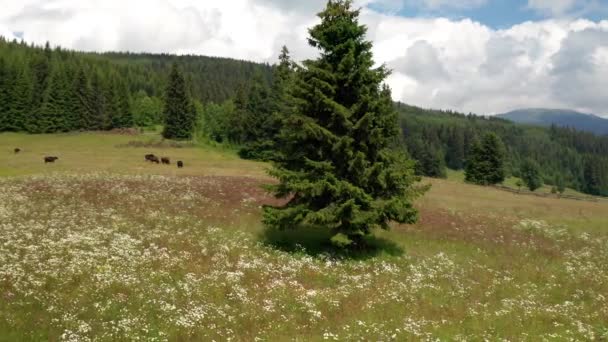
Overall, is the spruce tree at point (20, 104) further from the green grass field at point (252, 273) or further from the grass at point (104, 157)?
the green grass field at point (252, 273)

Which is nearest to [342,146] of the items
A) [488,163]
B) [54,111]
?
[488,163]

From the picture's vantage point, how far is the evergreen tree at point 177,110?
97.9m

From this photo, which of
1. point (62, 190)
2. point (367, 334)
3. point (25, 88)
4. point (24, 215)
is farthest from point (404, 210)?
point (25, 88)

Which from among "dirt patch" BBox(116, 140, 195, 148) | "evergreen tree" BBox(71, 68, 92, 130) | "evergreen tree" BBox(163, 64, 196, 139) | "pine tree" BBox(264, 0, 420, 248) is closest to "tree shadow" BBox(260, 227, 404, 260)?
"pine tree" BBox(264, 0, 420, 248)

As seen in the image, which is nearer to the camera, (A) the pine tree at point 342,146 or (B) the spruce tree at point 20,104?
(A) the pine tree at point 342,146

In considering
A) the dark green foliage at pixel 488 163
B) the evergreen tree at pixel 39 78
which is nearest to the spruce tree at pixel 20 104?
the evergreen tree at pixel 39 78

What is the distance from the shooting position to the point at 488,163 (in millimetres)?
97625

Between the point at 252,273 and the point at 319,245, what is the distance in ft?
22.6

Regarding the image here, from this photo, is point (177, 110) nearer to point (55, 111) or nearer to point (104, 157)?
point (55, 111)

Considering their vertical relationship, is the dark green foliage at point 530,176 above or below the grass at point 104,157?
above

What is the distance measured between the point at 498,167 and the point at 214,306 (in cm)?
8930

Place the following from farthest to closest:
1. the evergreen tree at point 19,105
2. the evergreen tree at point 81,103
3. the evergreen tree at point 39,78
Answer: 1. the evergreen tree at point 81,103
2. the evergreen tree at point 39,78
3. the evergreen tree at point 19,105

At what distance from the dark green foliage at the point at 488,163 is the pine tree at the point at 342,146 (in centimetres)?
7459

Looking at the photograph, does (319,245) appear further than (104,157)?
No
